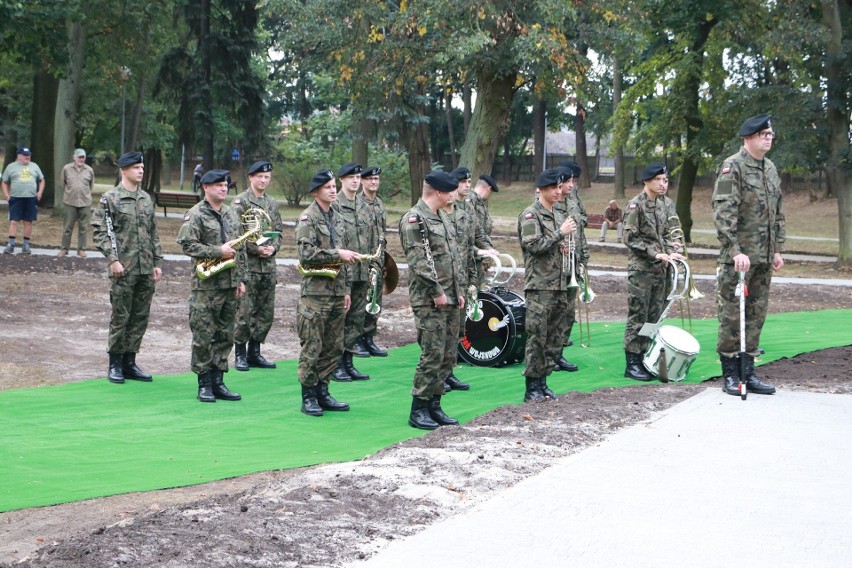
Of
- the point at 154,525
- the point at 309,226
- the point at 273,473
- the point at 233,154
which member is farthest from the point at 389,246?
the point at 233,154

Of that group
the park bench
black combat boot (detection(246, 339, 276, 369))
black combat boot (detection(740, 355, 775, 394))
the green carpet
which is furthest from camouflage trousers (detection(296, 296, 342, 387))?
the park bench

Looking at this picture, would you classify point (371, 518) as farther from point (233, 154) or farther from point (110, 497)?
point (233, 154)

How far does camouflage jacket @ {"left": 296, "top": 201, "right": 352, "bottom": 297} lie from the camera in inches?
367

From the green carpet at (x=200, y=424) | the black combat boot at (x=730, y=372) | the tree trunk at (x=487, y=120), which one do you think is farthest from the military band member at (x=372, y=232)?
the tree trunk at (x=487, y=120)

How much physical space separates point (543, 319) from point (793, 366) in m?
3.52

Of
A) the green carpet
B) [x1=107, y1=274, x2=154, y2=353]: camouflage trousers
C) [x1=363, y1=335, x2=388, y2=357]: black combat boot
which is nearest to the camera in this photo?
the green carpet

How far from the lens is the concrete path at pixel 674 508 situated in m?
5.36

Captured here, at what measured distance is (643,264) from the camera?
37.4ft

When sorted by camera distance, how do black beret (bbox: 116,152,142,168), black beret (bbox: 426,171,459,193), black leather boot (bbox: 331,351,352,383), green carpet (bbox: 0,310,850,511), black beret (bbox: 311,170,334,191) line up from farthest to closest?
1. black leather boot (bbox: 331,351,352,383)
2. black beret (bbox: 116,152,142,168)
3. black beret (bbox: 311,170,334,191)
4. black beret (bbox: 426,171,459,193)
5. green carpet (bbox: 0,310,850,511)

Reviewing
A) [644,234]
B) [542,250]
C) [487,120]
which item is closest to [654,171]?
[644,234]

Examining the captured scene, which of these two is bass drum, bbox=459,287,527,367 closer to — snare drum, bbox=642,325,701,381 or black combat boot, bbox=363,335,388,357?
black combat boot, bbox=363,335,388,357

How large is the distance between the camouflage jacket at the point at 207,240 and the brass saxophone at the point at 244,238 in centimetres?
4

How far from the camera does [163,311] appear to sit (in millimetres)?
15711

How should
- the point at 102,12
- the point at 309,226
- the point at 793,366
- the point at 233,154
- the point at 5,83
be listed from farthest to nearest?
1. the point at 233,154
2. the point at 5,83
3. the point at 102,12
4. the point at 793,366
5. the point at 309,226
